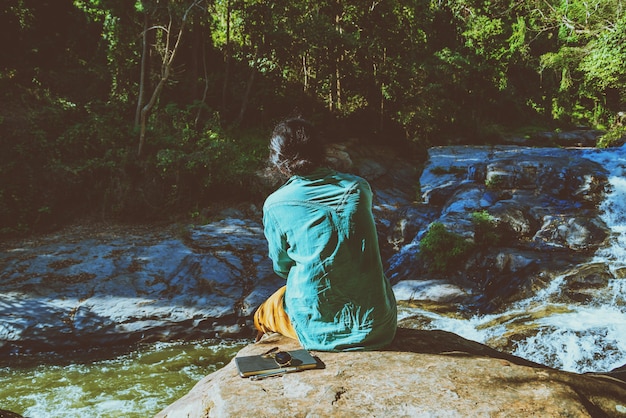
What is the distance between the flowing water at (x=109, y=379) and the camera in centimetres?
500

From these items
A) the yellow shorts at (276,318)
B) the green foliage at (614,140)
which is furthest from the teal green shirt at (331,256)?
the green foliage at (614,140)

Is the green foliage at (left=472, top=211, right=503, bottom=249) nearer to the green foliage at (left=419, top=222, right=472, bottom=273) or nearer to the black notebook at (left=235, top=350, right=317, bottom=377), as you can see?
the green foliage at (left=419, top=222, right=472, bottom=273)

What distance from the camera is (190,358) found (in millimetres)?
6484

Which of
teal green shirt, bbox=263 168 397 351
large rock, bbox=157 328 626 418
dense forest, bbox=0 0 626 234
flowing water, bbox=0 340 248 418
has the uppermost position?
dense forest, bbox=0 0 626 234

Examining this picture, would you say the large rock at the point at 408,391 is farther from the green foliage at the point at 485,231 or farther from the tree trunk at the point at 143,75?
the tree trunk at the point at 143,75

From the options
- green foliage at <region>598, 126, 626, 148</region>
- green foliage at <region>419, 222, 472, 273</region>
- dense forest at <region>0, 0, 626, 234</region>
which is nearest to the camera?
green foliage at <region>419, 222, 472, 273</region>

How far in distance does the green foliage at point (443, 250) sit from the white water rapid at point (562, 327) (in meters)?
1.58

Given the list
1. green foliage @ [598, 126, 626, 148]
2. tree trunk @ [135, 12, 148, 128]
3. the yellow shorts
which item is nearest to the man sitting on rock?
the yellow shorts

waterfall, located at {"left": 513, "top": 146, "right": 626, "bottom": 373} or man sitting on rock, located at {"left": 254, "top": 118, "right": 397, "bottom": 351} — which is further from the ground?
man sitting on rock, located at {"left": 254, "top": 118, "right": 397, "bottom": 351}

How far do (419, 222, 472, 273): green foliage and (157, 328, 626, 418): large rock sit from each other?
20.3 feet

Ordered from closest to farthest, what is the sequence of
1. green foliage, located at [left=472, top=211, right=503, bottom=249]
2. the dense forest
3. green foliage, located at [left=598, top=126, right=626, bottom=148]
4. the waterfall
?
the waterfall < green foliage, located at [left=472, top=211, right=503, bottom=249] < the dense forest < green foliage, located at [left=598, top=126, right=626, bottom=148]

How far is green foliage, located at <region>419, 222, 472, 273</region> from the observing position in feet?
28.9

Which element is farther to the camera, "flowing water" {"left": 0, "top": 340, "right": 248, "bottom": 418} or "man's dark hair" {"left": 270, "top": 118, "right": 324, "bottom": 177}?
"flowing water" {"left": 0, "top": 340, "right": 248, "bottom": 418}

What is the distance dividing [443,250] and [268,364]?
23.1ft
